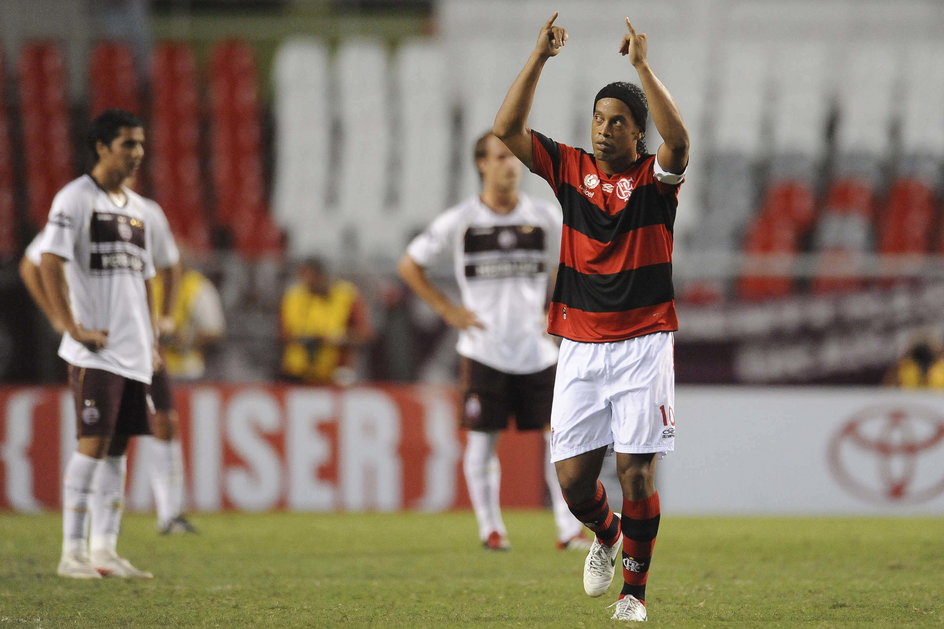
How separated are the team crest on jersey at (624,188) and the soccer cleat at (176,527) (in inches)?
192

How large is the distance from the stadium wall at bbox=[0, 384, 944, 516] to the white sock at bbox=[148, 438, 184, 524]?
7.18 feet

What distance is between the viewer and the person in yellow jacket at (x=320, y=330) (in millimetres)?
11641

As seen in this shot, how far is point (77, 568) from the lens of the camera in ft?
20.9

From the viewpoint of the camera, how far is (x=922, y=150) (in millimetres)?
16375

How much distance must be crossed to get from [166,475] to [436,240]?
241 cm

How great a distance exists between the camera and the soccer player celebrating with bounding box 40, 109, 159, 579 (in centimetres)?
633

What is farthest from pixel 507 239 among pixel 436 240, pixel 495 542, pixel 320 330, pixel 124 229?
pixel 320 330

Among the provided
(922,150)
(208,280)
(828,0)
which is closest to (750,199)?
(922,150)

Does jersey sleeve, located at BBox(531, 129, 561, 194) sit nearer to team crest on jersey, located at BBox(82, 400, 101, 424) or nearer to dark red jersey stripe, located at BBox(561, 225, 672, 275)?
dark red jersey stripe, located at BBox(561, 225, 672, 275)

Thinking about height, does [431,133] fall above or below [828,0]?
below

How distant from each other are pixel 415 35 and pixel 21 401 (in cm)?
992

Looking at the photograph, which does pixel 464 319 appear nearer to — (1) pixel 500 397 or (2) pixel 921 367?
(1) pixel 500 397

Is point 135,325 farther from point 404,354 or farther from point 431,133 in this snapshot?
point 431,133

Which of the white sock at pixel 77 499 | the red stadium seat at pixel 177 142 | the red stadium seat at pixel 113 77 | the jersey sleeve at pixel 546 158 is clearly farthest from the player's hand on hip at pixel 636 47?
the red stadium seat at pixel 113 77
